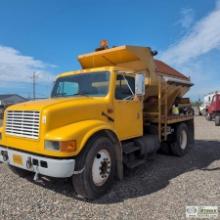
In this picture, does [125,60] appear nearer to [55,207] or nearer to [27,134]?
[27,134]

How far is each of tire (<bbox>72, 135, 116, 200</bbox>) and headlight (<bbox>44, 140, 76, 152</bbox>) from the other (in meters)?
0.31

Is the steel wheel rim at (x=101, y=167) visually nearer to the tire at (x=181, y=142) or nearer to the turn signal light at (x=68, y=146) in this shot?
the turn signal light at (x=68, y=146)

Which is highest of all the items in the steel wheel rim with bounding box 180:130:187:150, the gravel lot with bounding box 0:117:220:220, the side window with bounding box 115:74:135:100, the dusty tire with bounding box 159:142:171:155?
the side window with bounding box 115:74:135:100

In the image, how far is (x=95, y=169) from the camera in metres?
4.46

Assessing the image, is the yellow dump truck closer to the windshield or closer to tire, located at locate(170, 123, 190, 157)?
the windshield

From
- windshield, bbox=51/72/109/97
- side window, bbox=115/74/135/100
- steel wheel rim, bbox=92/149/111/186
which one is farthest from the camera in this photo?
side window, bbox=115/74/135/100

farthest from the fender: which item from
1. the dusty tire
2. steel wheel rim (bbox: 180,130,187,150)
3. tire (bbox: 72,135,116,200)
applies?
steel wheel rim (bbox: 180,130,187,150)

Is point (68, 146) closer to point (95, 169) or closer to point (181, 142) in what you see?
point (95, 169)

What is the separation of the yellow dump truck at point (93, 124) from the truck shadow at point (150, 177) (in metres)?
0.27

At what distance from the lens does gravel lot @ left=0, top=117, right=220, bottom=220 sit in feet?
12.9

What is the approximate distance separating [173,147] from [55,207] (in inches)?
185

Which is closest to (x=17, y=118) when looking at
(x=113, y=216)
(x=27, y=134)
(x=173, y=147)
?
(x=27, y=134)

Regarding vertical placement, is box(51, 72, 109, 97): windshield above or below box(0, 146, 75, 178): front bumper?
above

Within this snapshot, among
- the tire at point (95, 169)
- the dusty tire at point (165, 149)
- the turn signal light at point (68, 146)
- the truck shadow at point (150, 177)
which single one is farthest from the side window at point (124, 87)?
the dusty tire at point (165, 149)
